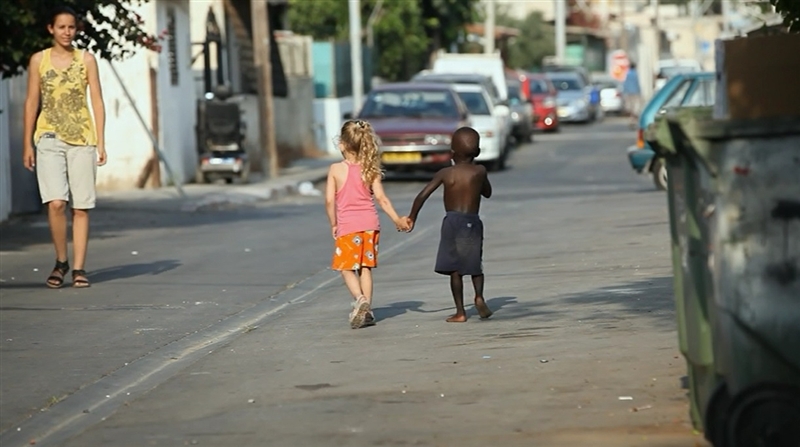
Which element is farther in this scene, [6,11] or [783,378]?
[6,11]

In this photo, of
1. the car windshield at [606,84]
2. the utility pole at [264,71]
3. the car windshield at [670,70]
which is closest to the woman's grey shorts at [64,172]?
the utility pole at [264,71]

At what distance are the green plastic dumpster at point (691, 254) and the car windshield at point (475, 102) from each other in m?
25.3

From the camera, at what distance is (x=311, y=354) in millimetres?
8914

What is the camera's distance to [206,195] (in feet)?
76.2

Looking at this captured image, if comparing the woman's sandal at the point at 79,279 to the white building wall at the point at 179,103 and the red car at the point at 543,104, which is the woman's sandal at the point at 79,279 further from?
the red car at the point at 543,104

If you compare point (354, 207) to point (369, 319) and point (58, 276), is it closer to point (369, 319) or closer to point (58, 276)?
point (369, 319)

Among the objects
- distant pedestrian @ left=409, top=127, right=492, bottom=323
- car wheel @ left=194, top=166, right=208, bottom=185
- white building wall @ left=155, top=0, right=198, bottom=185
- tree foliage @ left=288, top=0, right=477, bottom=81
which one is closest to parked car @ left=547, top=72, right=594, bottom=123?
tree foliage @ left=288, top=0, right=477, bottom=81

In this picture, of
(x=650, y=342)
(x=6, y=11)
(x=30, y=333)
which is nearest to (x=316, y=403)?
(x=650, y=342)

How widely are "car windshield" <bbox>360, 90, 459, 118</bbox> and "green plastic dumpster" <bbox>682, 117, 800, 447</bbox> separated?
23.2 meters

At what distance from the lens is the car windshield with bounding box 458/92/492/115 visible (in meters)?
31.7

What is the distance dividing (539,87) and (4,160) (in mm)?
33835

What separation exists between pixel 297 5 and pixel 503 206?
101ft

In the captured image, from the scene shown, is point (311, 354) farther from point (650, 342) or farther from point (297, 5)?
point (297, 5)

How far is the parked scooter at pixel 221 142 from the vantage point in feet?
85.4
